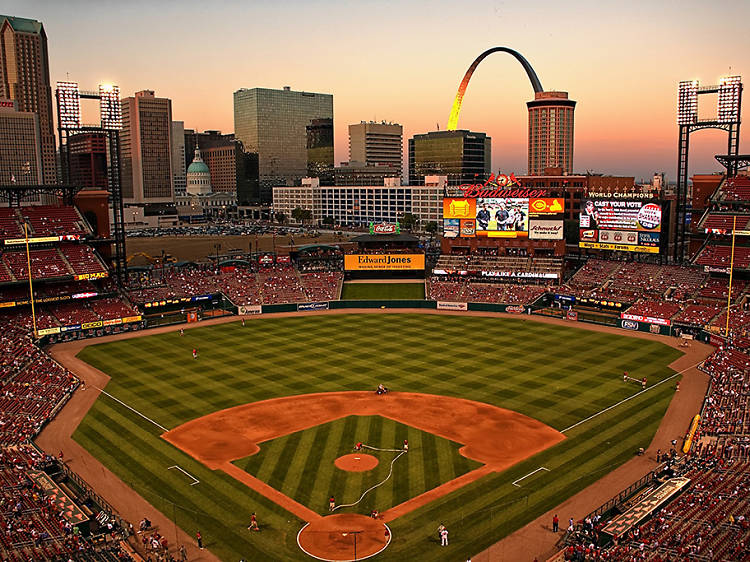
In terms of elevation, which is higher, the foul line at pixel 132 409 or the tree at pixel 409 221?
the tree at pixel 409 221

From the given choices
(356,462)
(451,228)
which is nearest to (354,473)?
(356,462)

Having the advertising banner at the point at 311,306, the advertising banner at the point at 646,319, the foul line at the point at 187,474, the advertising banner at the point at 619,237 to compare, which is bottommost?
the foul line at the point at 187,474

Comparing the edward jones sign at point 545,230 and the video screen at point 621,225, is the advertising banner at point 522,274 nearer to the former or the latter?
the edward jones sign at point 545,230

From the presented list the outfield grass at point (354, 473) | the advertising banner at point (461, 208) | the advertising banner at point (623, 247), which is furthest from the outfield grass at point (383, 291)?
the outfield grass at point (354, 473)

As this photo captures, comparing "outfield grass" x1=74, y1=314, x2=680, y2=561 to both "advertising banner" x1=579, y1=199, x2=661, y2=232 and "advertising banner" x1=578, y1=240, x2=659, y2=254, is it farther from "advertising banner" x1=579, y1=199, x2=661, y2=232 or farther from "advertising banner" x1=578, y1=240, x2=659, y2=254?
"advertising banner" x1=579, y1=199, x2=661, y2=232

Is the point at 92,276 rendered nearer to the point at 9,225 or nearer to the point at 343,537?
the point at 9,225

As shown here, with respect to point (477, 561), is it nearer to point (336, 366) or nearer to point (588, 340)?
point (336, 366)
